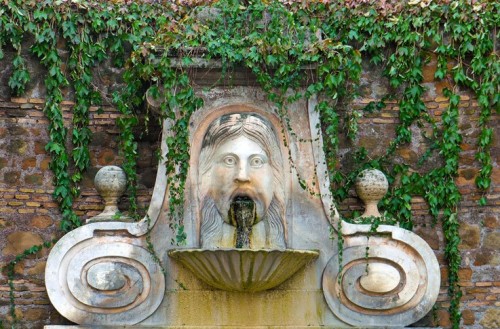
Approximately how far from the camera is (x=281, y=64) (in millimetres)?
8633

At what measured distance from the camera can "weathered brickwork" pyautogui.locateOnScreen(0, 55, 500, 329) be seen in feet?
29.0

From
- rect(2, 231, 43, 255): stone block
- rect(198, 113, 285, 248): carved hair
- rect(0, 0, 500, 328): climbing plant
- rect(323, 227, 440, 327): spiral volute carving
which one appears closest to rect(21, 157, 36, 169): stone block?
rect(0, 0, 500, 328): climbing plant

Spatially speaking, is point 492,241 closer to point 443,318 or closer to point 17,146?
point 443,318

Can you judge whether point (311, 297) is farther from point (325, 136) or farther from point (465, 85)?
point (465, 85)

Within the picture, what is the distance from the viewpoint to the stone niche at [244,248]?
8.36 m

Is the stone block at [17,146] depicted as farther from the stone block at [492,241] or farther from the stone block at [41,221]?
the stone block at [492,241]

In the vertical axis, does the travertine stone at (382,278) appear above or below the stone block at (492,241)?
below

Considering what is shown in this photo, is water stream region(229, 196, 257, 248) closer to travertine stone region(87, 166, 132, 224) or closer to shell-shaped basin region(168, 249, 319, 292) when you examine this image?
shell-shaped basin region(168, 249, 319, 292)

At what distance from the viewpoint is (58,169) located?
8.95 metres

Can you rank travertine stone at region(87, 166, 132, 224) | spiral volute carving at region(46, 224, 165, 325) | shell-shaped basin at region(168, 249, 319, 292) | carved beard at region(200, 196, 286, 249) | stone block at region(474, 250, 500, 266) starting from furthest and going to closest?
1. stone block at region(474, 250, 500, 266)
2. travertine stone at region(87, 166, 132, 224)
3. carved beard at region(200, 196, 286, 249)
4. spiral volute carving at region(46, 224, 165, 325)
5. shell-shaped basin at region(168, 249, 319, 292)

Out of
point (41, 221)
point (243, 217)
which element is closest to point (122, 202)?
point (41, 221)

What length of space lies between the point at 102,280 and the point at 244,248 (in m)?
0.97

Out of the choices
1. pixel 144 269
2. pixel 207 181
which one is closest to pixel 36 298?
pixel 144 269

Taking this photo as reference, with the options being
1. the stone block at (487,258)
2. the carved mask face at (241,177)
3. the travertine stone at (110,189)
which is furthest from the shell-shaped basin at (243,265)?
the stone block at (487,258)
